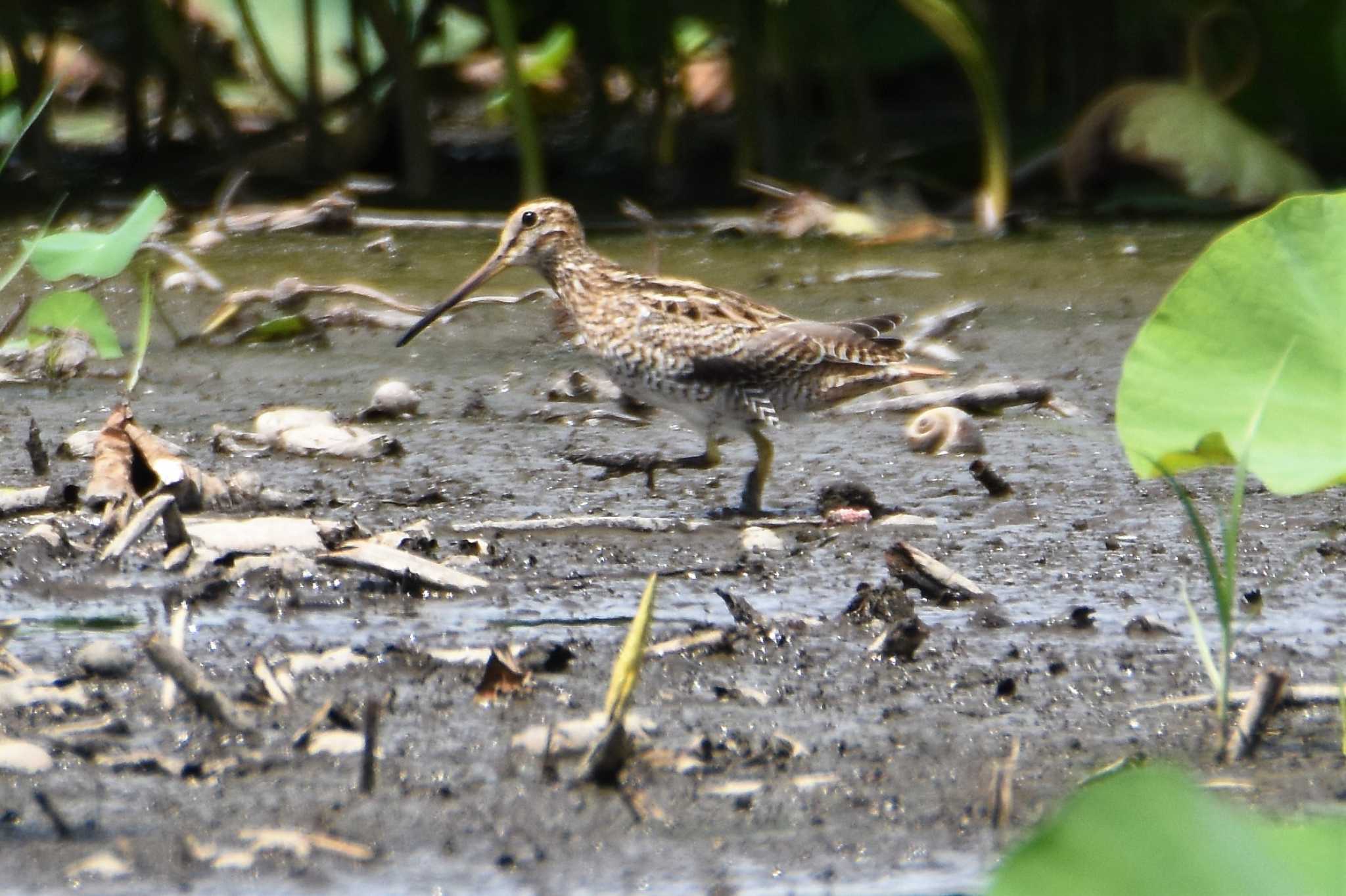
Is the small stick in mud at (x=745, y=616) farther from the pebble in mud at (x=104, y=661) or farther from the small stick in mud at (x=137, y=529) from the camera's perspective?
the small stick in mud at (x=137, y=529)

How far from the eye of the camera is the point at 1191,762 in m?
3.07

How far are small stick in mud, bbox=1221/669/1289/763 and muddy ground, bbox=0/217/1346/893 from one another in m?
0.03

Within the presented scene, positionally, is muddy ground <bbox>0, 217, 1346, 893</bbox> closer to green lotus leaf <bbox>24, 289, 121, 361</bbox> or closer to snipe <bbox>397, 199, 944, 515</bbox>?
snipe <bbox>397, 199, 944, 515</bbox>

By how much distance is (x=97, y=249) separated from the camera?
4.36 m

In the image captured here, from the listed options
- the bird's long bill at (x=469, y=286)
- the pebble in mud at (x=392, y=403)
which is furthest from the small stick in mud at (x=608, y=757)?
the bird's long bill at (x=469, y=286)

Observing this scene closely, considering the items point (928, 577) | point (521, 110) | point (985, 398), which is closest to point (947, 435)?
point (985, 398)

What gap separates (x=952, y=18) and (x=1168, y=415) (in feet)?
15.1

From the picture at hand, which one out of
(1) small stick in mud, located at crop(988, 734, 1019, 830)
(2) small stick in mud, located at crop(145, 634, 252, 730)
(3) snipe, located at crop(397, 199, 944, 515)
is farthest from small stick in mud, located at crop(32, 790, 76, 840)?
(3) snipe, located at crop(397, 199, 944, 515)

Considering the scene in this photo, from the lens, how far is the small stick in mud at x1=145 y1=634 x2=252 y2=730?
3102 millimetres

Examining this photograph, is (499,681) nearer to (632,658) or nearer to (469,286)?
(632,658)

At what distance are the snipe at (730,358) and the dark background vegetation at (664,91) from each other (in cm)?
297

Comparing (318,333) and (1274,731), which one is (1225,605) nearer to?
(1274,731)

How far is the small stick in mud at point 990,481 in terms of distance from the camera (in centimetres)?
490

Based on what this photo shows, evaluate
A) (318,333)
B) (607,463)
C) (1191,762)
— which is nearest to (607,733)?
(1191,762)
